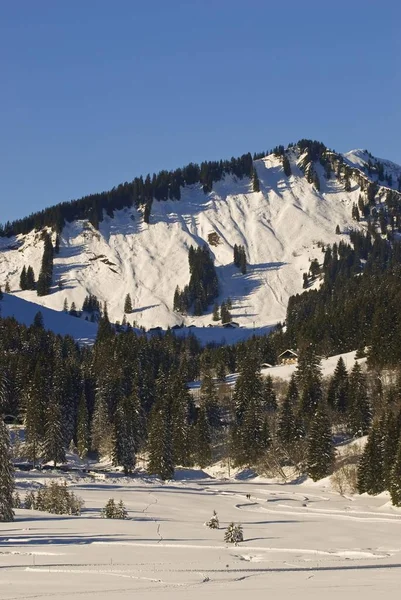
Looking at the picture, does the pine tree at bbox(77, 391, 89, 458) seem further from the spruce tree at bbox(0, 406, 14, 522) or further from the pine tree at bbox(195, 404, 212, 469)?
the spruce tree at bbox(0, 406, 14, 522)

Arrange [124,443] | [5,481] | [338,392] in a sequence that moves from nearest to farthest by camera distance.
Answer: [5,481] < [124,443] < [338,392]

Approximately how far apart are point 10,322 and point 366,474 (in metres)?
85.3

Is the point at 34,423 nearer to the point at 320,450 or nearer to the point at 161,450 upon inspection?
the point at 161,450

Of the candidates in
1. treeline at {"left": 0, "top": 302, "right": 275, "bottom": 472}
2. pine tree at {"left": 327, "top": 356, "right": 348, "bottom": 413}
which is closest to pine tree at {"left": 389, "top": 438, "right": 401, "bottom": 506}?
treeline at {"left": 0, "top": 302, "right": 275, "bottom": 472}

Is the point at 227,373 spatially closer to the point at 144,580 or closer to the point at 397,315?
the point at 397,315

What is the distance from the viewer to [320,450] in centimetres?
8012

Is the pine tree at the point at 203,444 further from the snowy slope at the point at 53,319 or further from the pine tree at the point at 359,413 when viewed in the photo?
the snowy slope at the point at 53,319

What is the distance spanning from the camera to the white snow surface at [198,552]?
722 inches

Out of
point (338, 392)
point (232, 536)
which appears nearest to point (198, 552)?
point (232, 536)

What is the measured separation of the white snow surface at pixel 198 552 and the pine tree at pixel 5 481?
929mm

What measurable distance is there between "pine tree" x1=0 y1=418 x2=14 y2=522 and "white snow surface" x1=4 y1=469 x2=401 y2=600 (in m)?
0.93

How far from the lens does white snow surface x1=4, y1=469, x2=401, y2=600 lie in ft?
60.2

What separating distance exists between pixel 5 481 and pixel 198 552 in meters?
14.6

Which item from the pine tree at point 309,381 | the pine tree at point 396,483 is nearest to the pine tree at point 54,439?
the pine tree at point 309,381
